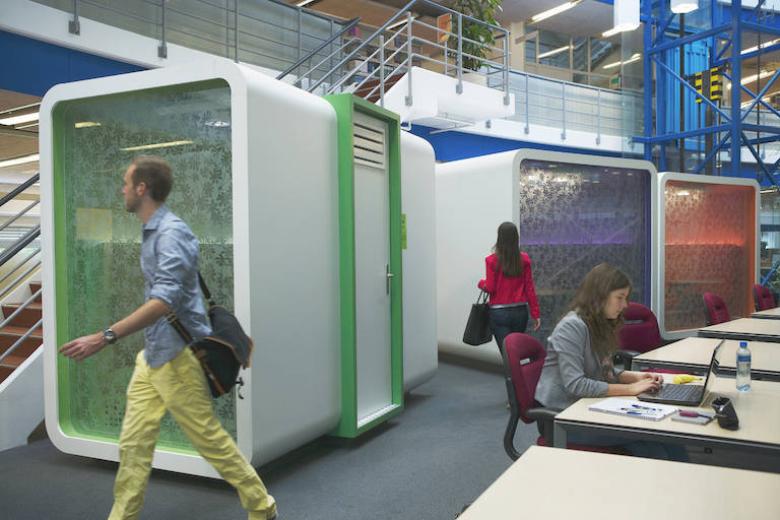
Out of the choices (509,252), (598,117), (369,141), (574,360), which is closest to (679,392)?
(574,360)

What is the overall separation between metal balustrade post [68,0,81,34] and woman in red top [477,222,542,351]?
181 inches

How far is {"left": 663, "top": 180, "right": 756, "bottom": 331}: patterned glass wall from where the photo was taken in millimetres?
8445

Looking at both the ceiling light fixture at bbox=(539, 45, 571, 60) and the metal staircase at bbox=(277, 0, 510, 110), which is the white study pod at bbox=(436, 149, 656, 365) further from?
the ceiling light fixture at bbox=(539, 45, 571, 60)

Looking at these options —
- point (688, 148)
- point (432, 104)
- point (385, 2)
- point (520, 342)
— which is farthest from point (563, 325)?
point (385, 2)

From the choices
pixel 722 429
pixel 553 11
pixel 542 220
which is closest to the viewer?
pixel 722 429

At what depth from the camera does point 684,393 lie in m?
2.83

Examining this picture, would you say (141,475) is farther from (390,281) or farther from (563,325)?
(390,281)

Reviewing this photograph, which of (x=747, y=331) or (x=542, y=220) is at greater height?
(x=542, y=220)

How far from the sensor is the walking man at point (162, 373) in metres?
2.79

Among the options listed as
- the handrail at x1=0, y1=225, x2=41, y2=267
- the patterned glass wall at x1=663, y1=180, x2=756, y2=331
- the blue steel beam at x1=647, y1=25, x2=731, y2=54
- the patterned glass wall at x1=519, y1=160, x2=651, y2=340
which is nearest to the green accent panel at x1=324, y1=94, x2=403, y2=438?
the handrail at x1=0, y1=225, x2=41, y2=267

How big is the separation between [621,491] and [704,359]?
220 centimetres

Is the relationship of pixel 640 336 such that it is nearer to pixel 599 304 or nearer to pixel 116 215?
pixel 599 304

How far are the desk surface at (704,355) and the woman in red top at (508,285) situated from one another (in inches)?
57.2

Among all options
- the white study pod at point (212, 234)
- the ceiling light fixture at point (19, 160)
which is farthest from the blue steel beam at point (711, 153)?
the ceiling light fixture at point (19, 160)
